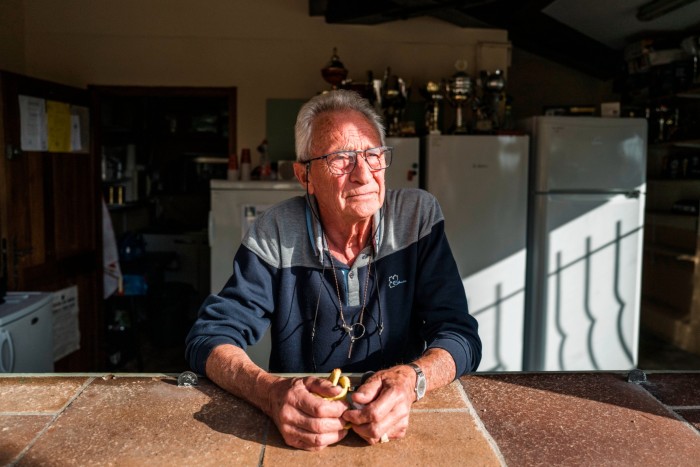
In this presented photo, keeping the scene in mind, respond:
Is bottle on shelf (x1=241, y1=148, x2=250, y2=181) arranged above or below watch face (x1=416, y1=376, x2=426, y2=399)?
above

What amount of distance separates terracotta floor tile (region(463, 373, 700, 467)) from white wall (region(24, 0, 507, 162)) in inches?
140

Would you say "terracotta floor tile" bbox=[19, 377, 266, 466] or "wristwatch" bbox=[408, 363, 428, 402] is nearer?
"terracotta floor tile" bbox=[19, 377, 266, 466]

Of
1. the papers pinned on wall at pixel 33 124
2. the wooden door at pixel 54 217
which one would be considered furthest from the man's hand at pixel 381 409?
the papers pinned on wall at pixel 33 124

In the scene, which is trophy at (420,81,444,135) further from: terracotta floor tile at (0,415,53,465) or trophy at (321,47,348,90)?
terracotta floor tile at (0,415,53,465)

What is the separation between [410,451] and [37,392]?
2.42ft

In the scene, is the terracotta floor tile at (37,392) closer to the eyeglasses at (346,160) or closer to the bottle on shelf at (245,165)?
the eyeglasses at (346,160)

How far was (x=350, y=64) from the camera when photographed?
4.52 meters

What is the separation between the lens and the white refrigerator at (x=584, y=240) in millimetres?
3852

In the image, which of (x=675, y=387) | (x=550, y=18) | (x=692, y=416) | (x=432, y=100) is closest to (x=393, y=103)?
(x=432, y=100)

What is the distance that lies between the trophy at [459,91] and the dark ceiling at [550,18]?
0.41m

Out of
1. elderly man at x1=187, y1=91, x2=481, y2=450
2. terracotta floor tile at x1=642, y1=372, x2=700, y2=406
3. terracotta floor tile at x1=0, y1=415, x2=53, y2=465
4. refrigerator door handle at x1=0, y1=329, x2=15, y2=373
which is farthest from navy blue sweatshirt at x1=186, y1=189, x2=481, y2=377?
refrigerator door handle at x1=0, y1=329, x2=15, y2=373

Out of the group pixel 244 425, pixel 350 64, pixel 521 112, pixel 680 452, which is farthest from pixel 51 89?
pixel 521 112

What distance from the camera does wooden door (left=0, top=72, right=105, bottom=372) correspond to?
11.0 feet

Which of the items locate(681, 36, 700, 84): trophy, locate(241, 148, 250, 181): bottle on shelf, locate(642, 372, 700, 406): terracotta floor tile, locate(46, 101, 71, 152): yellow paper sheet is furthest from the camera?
locate(681, 36, 700, 84): trophy
